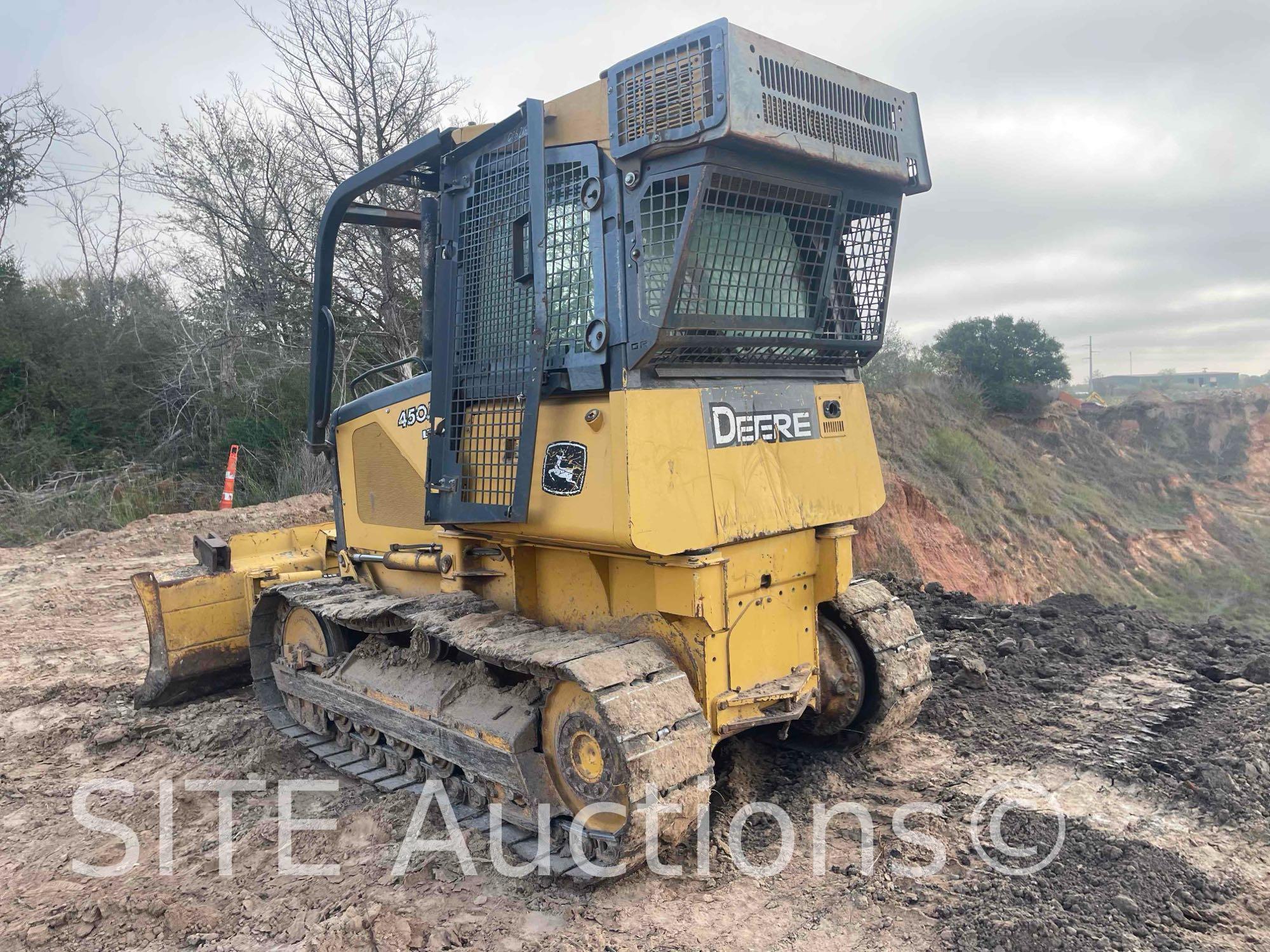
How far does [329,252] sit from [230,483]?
926 cm

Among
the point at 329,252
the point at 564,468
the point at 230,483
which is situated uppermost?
the point at 329,252

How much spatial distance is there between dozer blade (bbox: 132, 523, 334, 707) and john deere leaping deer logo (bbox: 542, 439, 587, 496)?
2775 millimetres

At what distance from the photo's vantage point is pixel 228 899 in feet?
11.7

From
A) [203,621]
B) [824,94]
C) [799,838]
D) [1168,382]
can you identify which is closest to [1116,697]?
[799,838]

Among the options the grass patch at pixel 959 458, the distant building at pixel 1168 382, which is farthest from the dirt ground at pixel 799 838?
the distant building at pixel 1168 382

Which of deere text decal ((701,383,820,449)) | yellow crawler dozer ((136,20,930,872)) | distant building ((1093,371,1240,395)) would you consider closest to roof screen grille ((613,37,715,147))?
yellow crawler dozer ((136,20,930,872))

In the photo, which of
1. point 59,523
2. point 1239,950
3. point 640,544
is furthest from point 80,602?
point 1239,950

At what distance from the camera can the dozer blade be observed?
552 centimetres

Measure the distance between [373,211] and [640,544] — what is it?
289 cm

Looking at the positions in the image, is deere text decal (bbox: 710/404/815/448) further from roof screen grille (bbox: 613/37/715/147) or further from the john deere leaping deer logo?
roof screen grille (bbox: 613/37/715/147)

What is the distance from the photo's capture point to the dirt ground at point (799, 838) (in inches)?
A: 126

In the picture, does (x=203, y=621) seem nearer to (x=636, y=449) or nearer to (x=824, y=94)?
(x=636, y=449)

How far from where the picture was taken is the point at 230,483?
13203 mm

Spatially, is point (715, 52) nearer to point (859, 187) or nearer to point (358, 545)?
point (859, 187)
